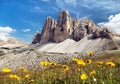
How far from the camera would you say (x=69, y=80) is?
5543 millimetres

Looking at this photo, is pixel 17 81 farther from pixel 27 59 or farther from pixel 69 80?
pixel 27 59

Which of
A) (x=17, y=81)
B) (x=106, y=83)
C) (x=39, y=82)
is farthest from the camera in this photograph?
(x=17, y=81)

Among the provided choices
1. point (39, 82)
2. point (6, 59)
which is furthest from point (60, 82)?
point (6, 59)

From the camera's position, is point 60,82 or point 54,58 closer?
point 60,82

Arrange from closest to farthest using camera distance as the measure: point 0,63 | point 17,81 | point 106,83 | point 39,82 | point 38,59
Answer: point 106,83 < point 39,82 < point 17,81 < point 38,59 < point 0,63

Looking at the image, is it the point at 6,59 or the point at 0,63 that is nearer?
the point at 0,63

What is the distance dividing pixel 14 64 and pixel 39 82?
1499 inches

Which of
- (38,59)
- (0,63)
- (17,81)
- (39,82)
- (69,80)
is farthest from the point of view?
(0,63)

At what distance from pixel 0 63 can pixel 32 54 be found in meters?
6.78

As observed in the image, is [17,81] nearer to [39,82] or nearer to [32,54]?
[39,82]

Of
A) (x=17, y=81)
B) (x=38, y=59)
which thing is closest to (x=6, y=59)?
(x=38, y=59)

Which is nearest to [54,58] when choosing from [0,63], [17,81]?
[0,63]

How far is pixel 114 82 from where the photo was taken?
198 inches

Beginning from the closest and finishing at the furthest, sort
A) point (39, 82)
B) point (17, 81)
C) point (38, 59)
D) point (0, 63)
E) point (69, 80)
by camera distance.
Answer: point (69, 80)
point (39, 82)
point (17, 81)
point (38, 59)
point (0, 63)
